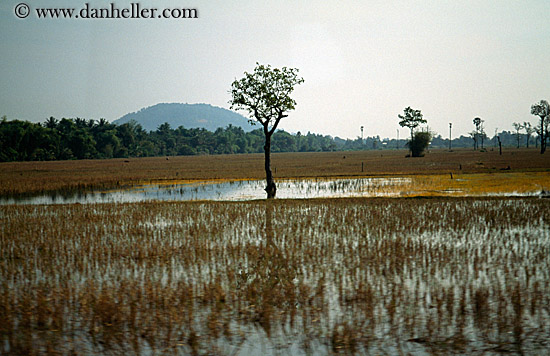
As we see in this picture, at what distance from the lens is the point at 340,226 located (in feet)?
48.4

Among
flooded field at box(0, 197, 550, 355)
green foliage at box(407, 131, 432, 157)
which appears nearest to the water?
flooded field at box(0, 197, 550, 355)

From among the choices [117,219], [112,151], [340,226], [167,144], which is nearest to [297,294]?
[340,226]

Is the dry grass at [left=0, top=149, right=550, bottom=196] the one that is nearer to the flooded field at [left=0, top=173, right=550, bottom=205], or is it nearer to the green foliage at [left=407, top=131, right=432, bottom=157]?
the flooded field at [left=0, top=173, right=550, bottom=205]

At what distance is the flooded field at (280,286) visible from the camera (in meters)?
6.14

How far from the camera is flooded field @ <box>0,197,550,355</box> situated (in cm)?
614

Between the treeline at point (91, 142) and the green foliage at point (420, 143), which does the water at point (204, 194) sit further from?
the treeline at point (91, 142)

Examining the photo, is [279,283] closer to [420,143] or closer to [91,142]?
[420,143]

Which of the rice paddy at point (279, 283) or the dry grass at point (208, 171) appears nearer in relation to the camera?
the rice paddy at point (279, 283)

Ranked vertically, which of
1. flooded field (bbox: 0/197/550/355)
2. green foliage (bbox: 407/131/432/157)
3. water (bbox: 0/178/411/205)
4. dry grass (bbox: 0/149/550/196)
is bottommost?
flooded field (bbox: 0/197/550/355)

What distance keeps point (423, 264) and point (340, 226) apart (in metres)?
5.05

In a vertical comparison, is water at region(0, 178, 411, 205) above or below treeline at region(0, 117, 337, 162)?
below

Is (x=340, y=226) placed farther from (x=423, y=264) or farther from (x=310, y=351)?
(x=310, y=351)

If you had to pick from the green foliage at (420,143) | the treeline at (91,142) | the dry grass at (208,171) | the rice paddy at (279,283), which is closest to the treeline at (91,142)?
the treeline at (91,142)

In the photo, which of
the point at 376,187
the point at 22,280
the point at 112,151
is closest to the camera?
the point at 22,280
